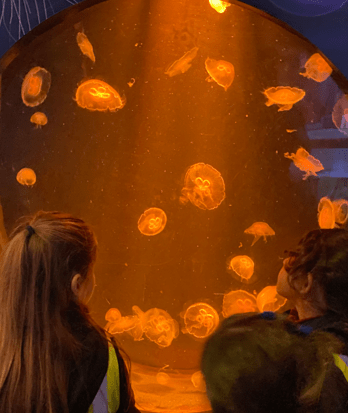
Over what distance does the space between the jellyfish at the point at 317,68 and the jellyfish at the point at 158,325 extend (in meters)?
1.87

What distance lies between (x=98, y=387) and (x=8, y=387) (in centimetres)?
26

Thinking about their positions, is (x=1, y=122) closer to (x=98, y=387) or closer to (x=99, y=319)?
(x=99, y=319)

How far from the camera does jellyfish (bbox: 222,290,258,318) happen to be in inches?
106

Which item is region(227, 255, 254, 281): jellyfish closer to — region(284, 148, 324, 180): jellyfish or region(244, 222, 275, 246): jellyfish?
region(244, 222, 275, 246): jellyfish

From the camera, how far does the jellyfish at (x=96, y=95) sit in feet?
8.21

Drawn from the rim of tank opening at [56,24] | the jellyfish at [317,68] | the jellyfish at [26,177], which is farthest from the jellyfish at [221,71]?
the jellyfish at [26,177]

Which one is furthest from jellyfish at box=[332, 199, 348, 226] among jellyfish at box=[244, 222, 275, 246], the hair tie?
the hair tie

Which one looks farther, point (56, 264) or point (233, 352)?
point (56, 264)

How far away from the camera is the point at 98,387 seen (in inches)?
46.0

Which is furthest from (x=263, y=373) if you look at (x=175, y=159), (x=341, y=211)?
(x=175, y=159)

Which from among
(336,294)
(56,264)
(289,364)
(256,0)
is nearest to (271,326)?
(289,364)

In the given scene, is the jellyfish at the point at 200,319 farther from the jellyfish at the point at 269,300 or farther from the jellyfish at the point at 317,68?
the jellyfish at the point at 317,68

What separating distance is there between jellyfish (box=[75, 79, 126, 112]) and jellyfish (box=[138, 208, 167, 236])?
0.78 meters

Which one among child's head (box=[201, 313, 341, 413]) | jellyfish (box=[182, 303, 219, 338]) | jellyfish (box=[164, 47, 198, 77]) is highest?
jellyfish (box=[164, 47, 198, 77])
